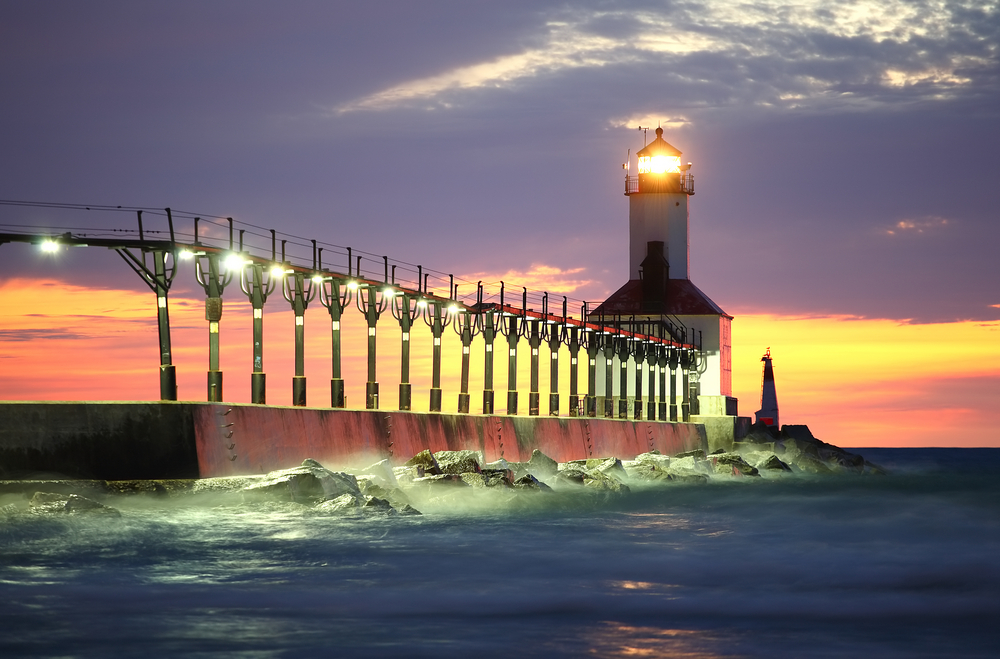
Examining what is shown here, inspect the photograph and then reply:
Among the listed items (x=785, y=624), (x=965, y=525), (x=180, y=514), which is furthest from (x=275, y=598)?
(x=965, y=525)

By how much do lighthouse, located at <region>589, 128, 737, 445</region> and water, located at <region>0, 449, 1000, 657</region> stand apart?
45974 millimetres

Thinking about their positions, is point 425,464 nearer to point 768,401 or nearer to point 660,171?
point 660,171

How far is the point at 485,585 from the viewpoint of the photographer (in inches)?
645

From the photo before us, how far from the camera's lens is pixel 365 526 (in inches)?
838

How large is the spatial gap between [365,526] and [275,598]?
6933mm

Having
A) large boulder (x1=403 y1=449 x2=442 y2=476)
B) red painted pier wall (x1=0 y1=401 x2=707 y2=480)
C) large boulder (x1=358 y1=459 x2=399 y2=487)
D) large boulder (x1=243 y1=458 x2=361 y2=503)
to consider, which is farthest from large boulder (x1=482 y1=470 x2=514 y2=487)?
large boulder (x1=243 y1=458 x2=361 y2=503)

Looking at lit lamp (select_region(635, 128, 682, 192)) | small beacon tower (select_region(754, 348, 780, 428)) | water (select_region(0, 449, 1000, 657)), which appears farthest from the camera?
small beacon tower (select_region(754, 348, 780, 428))

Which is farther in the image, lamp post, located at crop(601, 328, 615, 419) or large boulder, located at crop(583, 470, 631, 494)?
lamp post, located at crop(601, 328, 615, 419)

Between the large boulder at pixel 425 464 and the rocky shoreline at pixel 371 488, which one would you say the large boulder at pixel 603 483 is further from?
the large boulder at pixel 425 464

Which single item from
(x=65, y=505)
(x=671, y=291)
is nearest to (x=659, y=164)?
(x=671, y=291)

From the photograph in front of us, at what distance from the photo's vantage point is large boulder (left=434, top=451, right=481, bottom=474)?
95.5 ft

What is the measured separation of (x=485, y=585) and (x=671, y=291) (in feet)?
190

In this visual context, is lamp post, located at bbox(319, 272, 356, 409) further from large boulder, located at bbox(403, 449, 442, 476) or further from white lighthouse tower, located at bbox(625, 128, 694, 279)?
white lighthouse tower, located at bbox(625, 128, 694, 279)

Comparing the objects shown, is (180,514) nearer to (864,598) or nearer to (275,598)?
(275,598)
